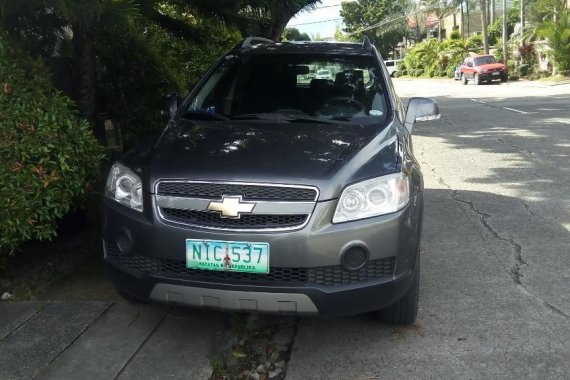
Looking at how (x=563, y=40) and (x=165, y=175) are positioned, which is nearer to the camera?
(x=165, y=175)

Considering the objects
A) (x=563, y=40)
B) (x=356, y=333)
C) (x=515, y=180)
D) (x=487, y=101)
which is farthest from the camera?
(x=563, y=40)

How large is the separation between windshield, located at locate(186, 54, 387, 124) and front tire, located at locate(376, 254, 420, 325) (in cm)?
122

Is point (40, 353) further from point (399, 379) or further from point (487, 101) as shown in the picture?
point (487, 101)

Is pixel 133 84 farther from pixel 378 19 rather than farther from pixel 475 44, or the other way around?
pixel 378 19

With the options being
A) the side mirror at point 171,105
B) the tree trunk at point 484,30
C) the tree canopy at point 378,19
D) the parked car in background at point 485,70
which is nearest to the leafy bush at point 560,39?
the parked car in background at point 485,70

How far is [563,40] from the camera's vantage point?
3044cm

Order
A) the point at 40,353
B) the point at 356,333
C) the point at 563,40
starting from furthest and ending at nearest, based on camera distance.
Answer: the point at 563,40 < the point at 356,333 < the point at 40,353

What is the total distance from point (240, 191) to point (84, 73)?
311cm

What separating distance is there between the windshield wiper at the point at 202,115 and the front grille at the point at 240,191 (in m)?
1.17

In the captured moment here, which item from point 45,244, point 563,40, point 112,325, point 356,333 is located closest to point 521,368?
point 356,333

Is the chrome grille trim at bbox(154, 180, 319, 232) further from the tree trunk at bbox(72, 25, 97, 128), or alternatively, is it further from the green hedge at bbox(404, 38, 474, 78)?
the green hedge at bbox(404, 38, 474, 78)

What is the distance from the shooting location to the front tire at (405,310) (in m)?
3.53

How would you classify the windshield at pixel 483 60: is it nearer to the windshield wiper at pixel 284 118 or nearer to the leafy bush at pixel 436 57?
the leafy bush at pixel 436 57

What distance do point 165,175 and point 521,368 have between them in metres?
2.17
